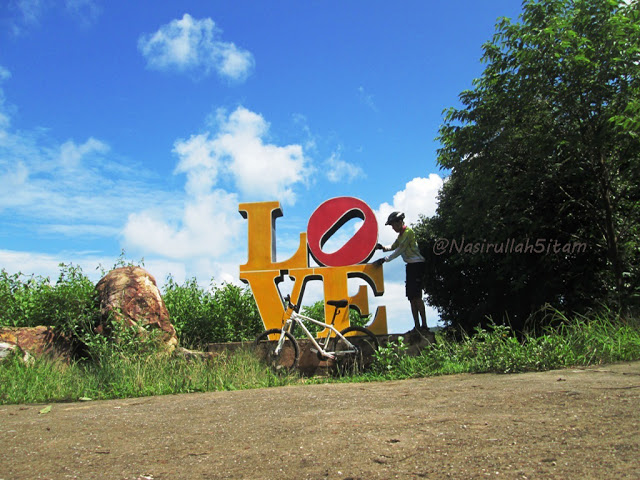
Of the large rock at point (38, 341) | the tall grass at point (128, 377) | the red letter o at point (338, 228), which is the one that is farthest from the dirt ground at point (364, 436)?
the red letter o at point (338, 228)

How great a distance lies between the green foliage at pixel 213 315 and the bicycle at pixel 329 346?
2.20 metres

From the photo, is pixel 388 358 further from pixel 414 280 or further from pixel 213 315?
pixel 213 315

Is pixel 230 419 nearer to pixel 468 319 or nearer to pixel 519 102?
pixel 519 102

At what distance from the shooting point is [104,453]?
3461 millimetres

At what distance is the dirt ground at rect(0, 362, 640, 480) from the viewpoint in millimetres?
2752

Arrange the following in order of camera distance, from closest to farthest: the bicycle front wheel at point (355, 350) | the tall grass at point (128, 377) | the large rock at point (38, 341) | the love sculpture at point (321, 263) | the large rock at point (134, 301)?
the tall grass at point (128, 377), the bicycle front wheel at point (355, 350), the large rock at point (38, 341), the large rock at point (134, 301), the love sculpture at point (321, 263)

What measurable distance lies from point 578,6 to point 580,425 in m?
12.0

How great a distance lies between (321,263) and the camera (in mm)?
10680

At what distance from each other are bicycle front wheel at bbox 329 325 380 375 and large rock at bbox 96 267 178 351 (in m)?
2.85

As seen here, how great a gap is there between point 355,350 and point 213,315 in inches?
156

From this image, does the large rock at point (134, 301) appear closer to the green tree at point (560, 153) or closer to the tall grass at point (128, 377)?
the tall grass at point (128, 377)

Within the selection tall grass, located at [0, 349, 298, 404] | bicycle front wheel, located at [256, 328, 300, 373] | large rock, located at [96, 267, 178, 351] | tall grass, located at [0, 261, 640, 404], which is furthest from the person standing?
large rock, located at [96, 267, 178, 351]

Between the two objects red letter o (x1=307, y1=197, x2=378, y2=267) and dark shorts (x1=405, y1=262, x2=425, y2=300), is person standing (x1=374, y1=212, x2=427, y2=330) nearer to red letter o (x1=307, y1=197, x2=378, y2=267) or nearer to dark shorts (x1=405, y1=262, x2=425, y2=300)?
dark shorts (x1=405, y1=262, x2=425, y2=300)

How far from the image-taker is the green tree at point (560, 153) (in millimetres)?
11273
